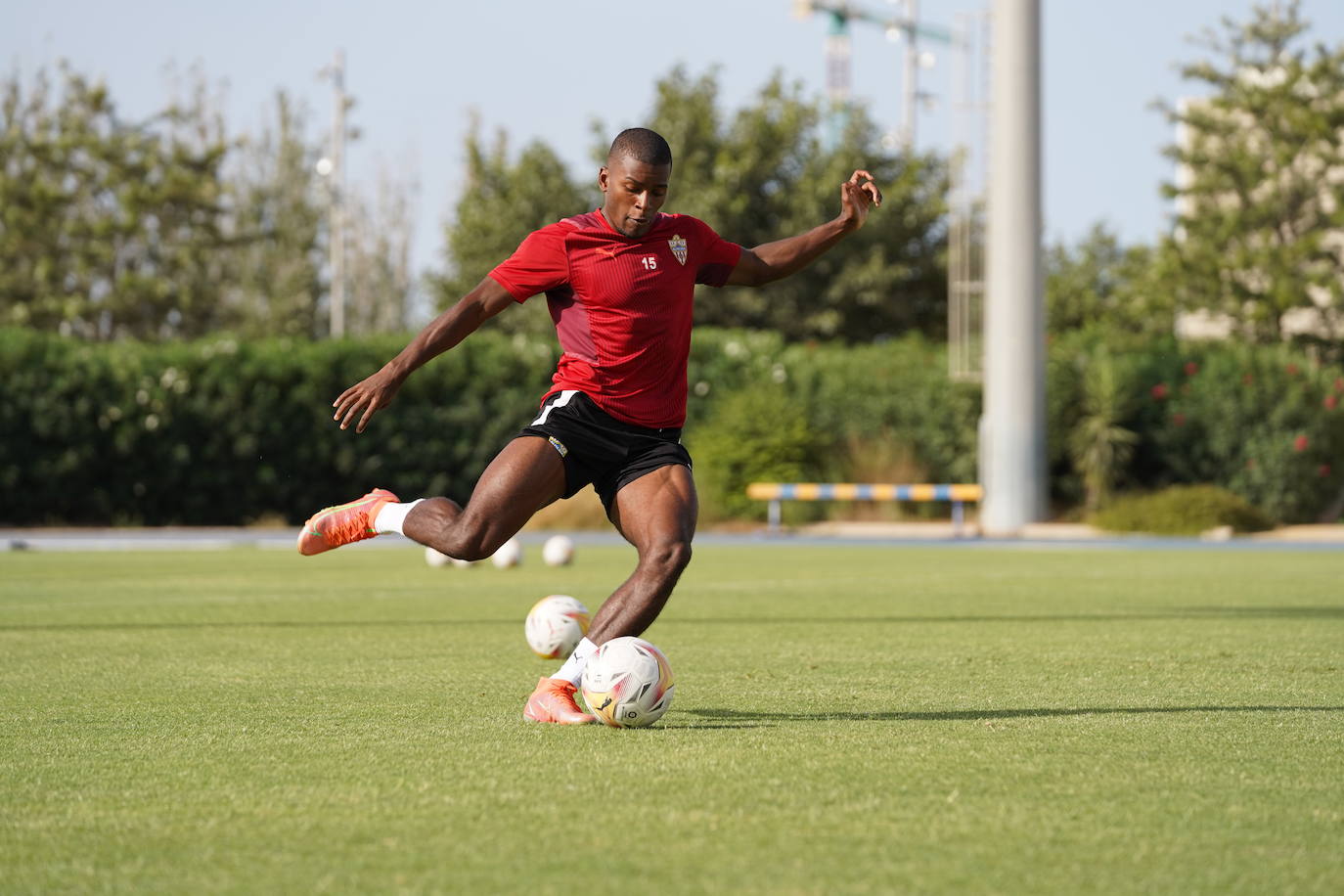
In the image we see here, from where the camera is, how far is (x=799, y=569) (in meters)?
18.7

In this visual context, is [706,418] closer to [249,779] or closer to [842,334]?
[842,334]

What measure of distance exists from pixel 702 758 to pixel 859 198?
9.83 ft

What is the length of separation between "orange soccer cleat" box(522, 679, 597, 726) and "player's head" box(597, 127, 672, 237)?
1845 millimetres

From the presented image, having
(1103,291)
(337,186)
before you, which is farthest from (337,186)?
(1103,291)

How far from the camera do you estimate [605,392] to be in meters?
7.03

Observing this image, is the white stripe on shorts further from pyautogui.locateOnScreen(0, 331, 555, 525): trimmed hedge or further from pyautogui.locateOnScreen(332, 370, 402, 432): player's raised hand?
pyautogui.locateOnScreen(0, 331, 555, 525): trimmed hedge

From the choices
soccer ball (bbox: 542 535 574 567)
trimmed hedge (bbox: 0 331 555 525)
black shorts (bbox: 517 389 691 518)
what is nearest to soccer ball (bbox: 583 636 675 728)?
black shorts (bbox: 517 389 691 518)

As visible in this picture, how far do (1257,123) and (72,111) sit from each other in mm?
31352

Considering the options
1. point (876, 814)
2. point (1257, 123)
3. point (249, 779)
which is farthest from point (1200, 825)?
point (1257, 123)

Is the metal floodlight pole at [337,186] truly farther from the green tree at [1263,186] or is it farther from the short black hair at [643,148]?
→ the short black hair at [643,148]

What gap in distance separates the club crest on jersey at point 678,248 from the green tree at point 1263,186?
3079cm

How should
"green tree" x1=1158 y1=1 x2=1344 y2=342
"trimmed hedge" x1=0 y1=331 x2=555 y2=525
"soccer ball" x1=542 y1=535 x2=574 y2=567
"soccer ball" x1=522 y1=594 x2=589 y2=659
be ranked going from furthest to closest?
1. "green tree" x1=1158 y1=1 x2=1344 y2=342
2. "trimmed hedge" x1=0 y1=331 x2=555 y2=525
3. "soccer ball" x1=542 y1=535 x2=574 y2=567
4. "soccer ball" x1=522 y1=594 x2=589 y2=659

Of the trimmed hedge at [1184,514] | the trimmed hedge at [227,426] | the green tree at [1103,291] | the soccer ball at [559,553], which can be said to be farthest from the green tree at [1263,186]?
the soccer ball at [559,553]

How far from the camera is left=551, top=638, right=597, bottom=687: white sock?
22.1 ft
